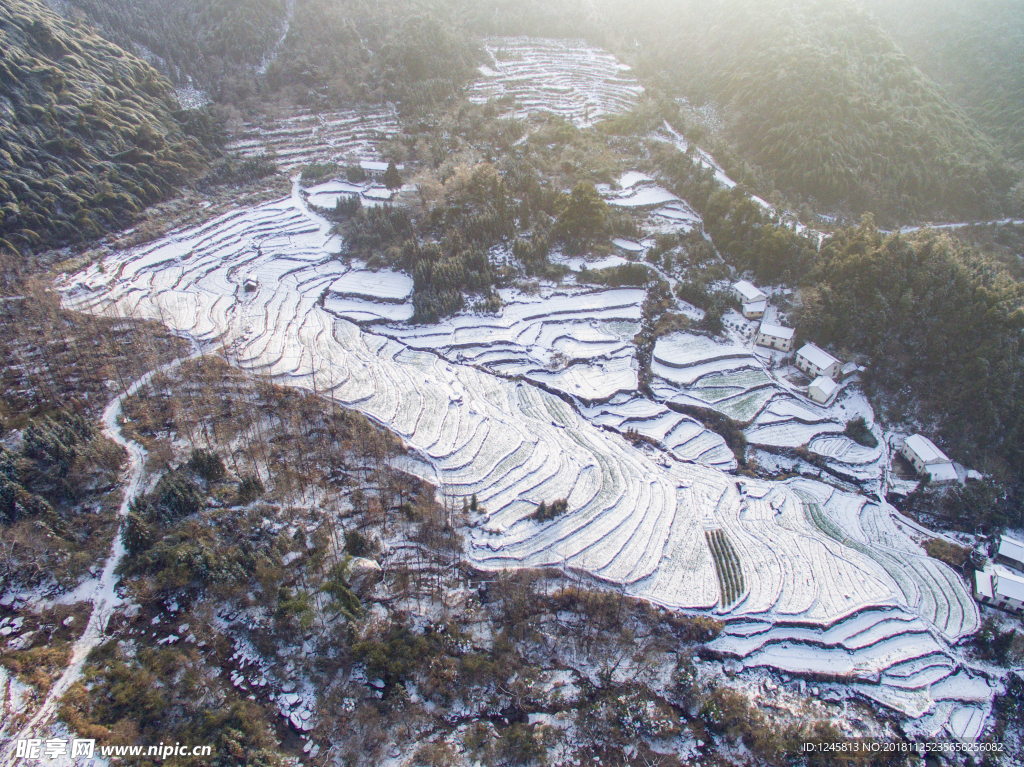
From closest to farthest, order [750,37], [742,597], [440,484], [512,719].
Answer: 1. [512,719]
2. [742,597]
3. [440,484]
4. [750,37]

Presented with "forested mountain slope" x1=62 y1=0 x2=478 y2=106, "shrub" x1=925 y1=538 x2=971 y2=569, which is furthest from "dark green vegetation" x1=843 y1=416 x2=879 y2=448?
"forested mountain slope" x1=62 y1=0 x2=478 y2=106

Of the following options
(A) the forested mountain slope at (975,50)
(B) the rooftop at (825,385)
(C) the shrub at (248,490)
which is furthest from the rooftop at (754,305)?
(A) the forested mountain slope at (975,50)

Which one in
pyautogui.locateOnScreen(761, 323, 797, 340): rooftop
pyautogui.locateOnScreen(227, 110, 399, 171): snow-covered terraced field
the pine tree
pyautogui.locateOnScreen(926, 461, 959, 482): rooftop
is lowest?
pyautogui.locateOnScreen(926, 461, 959, 482): rooftop

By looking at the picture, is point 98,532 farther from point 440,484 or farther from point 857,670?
point 857,670

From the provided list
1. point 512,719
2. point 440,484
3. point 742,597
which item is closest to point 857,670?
point 742,597

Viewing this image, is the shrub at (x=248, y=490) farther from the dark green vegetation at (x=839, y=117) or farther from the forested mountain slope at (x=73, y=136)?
the dark green vegetation at (x=839, y=117)

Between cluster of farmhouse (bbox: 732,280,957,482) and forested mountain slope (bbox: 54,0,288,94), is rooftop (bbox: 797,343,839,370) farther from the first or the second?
forested mountain slope (bbox: 54,0,288,94)

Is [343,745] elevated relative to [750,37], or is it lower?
lower
